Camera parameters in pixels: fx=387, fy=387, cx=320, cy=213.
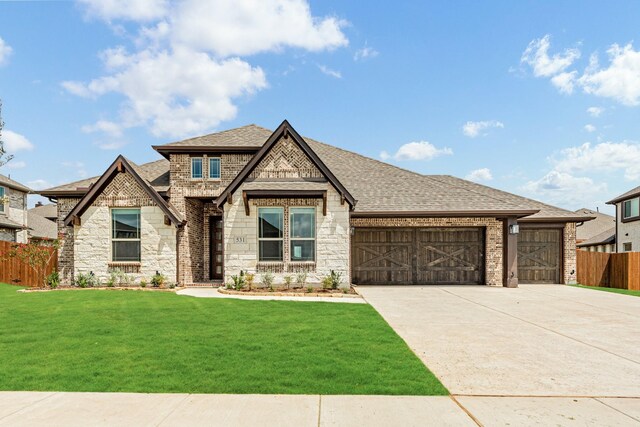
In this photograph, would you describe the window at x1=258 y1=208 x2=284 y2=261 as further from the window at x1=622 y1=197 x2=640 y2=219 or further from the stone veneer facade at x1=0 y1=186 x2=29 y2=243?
the stone veneer facade at x1=0 y1=186 x2=29 y2=243

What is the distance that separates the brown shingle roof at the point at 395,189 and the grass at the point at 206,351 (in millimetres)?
7928

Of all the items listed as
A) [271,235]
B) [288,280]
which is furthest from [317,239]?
[288,280]

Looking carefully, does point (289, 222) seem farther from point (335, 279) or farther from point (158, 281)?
point (158, 281)

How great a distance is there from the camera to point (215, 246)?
1814 centimetres

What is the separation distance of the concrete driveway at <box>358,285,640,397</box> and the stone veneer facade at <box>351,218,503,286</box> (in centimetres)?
345

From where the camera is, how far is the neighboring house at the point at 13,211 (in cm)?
3303

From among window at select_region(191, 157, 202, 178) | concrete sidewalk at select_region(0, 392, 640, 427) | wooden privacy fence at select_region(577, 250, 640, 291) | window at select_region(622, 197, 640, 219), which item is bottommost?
wooden privacy fence at select_region(577, 250, 640, 291)

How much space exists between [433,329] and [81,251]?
13.9m

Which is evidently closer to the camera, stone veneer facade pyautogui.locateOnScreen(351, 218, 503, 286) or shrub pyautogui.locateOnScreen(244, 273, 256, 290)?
shrub pyautogui.locateOnScreen(244, 273, 256, 290)

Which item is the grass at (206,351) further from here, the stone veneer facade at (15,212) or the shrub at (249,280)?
the stone veneer facade at (15,212)

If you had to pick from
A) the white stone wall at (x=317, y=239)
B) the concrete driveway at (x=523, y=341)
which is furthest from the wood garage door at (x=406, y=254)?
the concrete driveway at (x=523, y=341)

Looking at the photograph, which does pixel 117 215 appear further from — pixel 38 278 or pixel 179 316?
pixel 179 316

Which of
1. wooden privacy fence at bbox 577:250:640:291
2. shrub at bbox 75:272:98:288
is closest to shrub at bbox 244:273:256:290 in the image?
shrub at bbox 75:272:98:288

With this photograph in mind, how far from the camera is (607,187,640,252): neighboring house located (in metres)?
28.3
